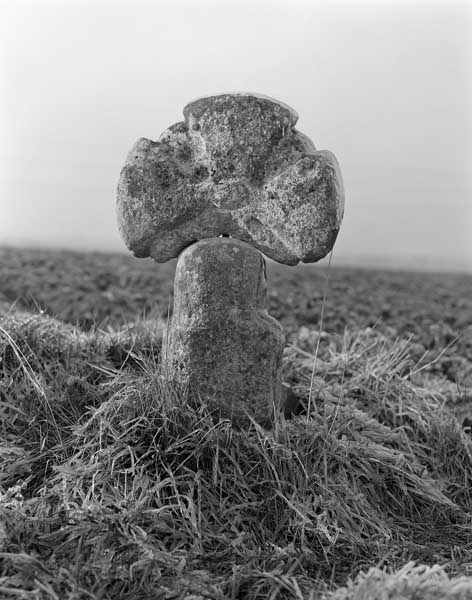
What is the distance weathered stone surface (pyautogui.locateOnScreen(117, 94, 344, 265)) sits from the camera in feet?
13.8

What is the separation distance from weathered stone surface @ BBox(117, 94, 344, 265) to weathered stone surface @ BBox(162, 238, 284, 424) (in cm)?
21

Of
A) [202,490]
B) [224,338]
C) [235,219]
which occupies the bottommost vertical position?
[202,490]

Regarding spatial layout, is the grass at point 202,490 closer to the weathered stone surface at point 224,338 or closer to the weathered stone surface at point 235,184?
the weathered stone surface at point 224,338

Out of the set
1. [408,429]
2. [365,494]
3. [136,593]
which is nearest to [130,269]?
[408,429]

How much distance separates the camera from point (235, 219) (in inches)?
172

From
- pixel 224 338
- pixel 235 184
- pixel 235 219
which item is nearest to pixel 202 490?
pixel 224 338

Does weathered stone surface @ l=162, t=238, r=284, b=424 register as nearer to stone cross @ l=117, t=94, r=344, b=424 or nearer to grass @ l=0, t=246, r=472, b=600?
stone cross @ l=117, t=94, r=344, b=424

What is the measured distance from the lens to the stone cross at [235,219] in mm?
4207

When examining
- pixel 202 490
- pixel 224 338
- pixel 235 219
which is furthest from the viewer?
pixel 235 219

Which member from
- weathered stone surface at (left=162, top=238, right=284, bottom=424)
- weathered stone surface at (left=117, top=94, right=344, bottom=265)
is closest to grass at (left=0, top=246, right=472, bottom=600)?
weathered stone surface at (left=162, top=238, right=284, bottom=424)

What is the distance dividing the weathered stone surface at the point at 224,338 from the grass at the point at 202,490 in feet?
0.40

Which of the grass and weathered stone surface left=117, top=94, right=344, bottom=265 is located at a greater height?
→ weathered stone surface left=117, top=94, right=344, bottom=265

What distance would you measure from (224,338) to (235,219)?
701 mm

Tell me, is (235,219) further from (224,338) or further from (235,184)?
(224,338)
